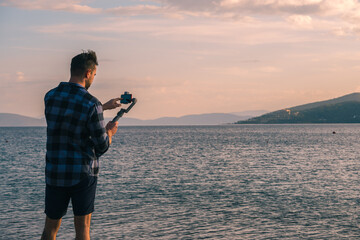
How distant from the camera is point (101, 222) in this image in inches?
747

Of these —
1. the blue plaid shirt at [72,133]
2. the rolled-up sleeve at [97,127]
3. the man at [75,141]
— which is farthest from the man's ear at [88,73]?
the rolled-up sleeve at [97,127]

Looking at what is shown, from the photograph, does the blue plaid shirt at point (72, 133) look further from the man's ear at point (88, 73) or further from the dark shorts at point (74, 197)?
the man's ear at point (88, 73)

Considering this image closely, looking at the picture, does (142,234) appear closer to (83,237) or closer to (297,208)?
(297,208)

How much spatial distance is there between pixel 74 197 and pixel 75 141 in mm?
695

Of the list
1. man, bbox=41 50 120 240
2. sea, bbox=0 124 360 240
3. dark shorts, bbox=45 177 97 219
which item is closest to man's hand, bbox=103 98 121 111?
→ man, bbox=41 50 120 240

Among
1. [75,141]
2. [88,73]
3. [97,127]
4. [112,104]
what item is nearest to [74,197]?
[75,141]

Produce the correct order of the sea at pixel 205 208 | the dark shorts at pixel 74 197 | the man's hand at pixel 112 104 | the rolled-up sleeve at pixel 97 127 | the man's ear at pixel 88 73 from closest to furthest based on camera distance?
the rolled-up sleeve at pixel 97 127 < the dark shorts at pixel 74 197 < the man's ear at pixel 88 73 < the man's hand at pixel 112 104 < the sea at pixel 205 208

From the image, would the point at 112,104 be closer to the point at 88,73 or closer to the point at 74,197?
the point at 88,73

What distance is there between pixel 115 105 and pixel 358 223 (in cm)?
1664

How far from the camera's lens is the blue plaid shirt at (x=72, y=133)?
4895 millimetres

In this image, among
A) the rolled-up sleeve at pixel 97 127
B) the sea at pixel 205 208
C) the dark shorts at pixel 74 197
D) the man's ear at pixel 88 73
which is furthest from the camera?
the sea at pixel 205 208

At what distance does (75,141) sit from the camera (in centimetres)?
493

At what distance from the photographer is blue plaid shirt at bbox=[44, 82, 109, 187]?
4895mm

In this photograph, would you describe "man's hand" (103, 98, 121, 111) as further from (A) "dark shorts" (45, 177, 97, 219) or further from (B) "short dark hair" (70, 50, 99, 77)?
(A) "dark shorts" (45, 177, 97, 219)
